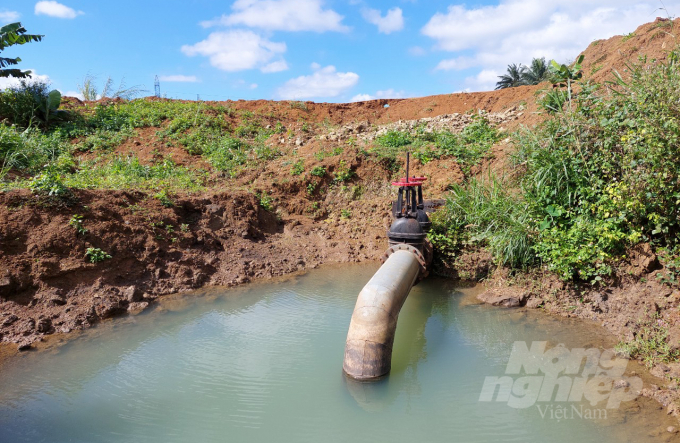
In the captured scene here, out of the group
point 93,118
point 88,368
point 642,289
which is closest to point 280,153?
point 93,118

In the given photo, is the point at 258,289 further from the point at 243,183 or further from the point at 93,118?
the point at 93,118

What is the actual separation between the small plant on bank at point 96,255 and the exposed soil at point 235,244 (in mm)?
106

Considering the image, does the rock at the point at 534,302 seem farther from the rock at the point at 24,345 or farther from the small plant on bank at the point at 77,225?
the small plant on bank at the point at 77,225

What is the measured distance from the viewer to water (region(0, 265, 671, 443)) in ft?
11.2

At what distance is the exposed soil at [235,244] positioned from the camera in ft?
17.7

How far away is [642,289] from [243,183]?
8.07 m

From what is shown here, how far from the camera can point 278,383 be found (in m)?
4.04

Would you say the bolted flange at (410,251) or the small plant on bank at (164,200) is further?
the small plant on bank at (164,200)

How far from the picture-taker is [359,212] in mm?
9570

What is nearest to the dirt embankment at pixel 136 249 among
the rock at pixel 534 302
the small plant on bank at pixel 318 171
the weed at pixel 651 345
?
the small plant on bank at pixel 318 171

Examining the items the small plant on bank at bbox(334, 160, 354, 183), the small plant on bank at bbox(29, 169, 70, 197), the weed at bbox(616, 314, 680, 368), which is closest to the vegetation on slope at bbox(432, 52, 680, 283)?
the weed at bbox(616, 314, 680, 368)

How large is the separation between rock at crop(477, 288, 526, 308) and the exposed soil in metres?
0.01

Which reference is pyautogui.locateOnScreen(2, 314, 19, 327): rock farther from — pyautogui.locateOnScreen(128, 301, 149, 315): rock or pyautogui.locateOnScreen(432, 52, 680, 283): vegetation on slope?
pyautogui.locateOnScreen(432, 52, 680, 283): vegetation on slope

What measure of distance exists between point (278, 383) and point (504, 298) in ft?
11.0
